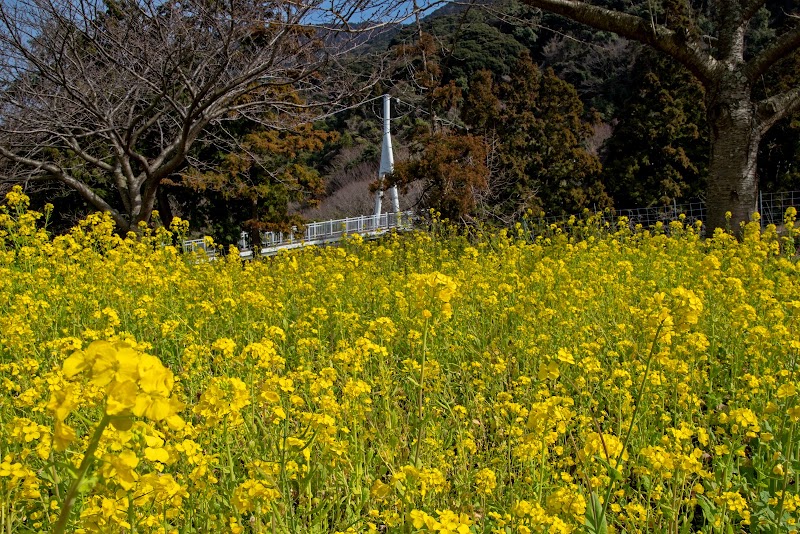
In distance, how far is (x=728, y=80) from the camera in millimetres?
6836

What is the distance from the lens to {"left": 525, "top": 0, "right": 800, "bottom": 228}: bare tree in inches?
266

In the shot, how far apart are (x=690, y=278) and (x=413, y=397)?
110 inches

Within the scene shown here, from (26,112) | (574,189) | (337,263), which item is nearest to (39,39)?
(26,112)

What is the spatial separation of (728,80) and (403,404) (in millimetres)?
5789

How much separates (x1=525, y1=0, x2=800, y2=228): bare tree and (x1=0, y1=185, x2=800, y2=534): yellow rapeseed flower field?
1.76m

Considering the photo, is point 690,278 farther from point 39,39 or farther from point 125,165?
point 125,165

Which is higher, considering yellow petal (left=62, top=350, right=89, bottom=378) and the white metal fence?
yellow petal (left=62, top=350, right=89, bottom=378)

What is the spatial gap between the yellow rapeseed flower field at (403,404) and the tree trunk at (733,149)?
5.54 ft

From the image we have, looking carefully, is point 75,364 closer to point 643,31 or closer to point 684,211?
point 643,31

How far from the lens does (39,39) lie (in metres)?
7.07

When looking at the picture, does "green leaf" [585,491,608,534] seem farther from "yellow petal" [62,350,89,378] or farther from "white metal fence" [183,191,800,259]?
"white metal fence" [183,191,800,259]

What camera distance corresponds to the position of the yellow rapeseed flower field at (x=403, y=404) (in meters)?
1.52

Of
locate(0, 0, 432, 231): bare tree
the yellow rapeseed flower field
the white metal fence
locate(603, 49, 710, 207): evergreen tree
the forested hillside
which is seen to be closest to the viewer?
the yellow rapeseed flower field

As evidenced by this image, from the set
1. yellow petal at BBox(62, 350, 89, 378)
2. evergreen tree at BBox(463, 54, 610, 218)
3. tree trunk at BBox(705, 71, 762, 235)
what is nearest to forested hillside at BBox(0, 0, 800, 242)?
evergreen tree at BBox(463, 54, 610, 218)
